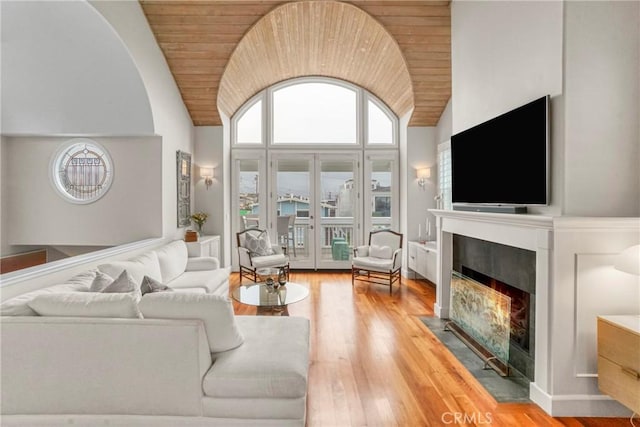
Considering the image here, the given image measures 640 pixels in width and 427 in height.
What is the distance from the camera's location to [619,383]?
2.04m

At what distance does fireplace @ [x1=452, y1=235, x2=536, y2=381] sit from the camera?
8.50 feet

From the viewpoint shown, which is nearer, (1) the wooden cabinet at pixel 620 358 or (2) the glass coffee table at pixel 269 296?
(1) the wooden cabinet at pixel 620 358

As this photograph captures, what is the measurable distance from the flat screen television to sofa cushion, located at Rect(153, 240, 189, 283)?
3.28 m

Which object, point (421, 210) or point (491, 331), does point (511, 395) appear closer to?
point (491, 331)

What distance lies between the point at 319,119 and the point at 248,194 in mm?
1994

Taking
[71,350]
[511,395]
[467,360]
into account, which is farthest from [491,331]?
[71,350]

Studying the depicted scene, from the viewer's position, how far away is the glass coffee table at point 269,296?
327 centimetres

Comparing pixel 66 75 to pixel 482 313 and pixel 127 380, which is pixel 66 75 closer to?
pixel 127 380

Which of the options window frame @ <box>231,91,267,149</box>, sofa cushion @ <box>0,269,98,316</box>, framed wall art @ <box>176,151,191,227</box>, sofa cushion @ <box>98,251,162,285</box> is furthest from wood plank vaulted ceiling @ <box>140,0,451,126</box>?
sofa cushion @ <box>0,269,98,316</box>

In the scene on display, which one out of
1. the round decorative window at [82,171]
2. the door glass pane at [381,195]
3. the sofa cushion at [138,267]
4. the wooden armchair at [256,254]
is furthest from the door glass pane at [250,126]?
the sofa cushion at [138,267]

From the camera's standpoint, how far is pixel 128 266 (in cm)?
318

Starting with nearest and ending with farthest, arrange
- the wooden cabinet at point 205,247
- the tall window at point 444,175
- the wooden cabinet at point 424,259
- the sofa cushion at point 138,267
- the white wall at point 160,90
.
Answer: the sofa cushion at point 138,267
the white wall at point 160,90
the wooden cabinet at point 205,247
the wooden cabinet at point 424,259
the tall window at point 444,175

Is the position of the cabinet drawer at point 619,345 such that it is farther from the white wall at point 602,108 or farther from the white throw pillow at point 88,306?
the white throw pillow at point 88,306

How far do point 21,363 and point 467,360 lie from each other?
3091mm
